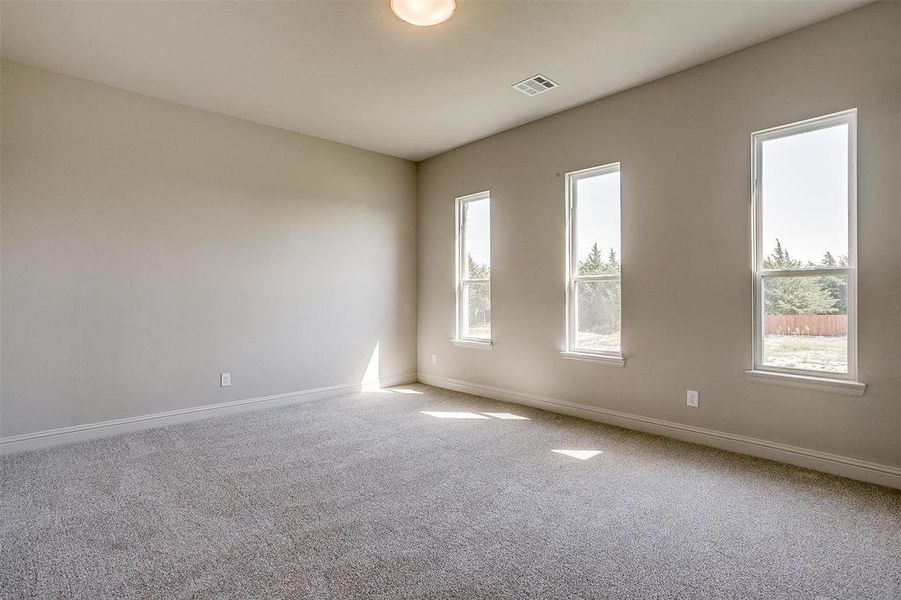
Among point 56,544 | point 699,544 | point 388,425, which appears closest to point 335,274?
point 388,425

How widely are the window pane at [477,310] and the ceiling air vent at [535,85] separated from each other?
6.76 ft

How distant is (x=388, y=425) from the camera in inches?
157

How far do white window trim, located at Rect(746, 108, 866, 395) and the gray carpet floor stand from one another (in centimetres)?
58

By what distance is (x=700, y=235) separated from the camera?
343 cm

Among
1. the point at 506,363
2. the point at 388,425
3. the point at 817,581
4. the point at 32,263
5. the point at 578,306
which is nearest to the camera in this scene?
the point at 817,581

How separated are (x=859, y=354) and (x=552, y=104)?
9.76ft

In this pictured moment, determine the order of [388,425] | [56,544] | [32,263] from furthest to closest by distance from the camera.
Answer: [388,425] < [32,263] < [56,544]

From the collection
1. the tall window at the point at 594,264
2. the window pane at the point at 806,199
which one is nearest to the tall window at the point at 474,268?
the tall window at the point at 594,264

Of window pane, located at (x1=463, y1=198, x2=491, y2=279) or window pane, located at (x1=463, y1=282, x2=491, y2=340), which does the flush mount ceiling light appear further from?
window pane, located at (x1=463, y1=282, x2=491, y2=340)

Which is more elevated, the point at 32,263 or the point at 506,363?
the point at 32,263

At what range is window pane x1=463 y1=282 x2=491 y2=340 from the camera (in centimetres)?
519

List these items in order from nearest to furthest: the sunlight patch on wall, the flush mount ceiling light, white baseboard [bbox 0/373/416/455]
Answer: the flush mount ceiling light, white baseboard [bbox 0/373/416/455], the sunlight patch on wall

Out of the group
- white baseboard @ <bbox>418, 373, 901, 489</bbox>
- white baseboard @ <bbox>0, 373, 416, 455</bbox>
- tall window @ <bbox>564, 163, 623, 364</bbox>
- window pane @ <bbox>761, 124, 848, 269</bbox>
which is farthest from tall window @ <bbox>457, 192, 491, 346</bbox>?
window pane @ <bbox>761, 124, 848, 269</bbox>

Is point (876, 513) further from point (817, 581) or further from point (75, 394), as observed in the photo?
point (75, 394)
